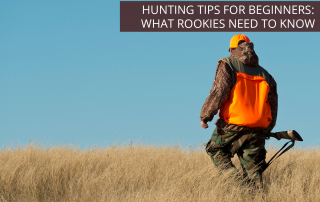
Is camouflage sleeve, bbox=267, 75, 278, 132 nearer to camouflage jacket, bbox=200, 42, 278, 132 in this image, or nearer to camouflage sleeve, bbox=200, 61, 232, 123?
camouflage jacket, bbox=200, 42, 278, 132

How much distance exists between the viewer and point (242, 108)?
431 centimetres

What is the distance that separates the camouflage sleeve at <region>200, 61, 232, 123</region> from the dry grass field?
46.0 inches

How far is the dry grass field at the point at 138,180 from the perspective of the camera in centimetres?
466

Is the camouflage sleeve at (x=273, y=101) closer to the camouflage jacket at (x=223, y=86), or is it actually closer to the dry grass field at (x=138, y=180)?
the camouflage jacket at (x=223, y=86)

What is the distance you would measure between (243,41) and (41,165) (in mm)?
4780

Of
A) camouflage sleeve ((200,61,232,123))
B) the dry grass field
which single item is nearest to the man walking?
camouflage sleeve ((200,61,232,123))

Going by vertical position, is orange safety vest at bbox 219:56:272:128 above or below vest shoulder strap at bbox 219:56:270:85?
below

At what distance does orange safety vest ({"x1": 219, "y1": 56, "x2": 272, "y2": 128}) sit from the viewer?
Result: 432cm

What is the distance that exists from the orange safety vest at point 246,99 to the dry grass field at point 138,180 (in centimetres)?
105

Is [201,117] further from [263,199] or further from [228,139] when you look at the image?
[263,199]

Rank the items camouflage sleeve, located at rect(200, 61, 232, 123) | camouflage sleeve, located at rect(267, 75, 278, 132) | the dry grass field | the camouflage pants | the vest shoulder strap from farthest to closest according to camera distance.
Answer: camouflage sleeve, located at rect(267, 75, 278, 132) → the dry grass field → the camouflage pants → the vest shoulder strap → camouflage sleeve, located at rect(200, 61, 232, 123)

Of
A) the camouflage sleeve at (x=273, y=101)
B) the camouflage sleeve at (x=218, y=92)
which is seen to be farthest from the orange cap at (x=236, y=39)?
the camouflage sleeve at (x=273, y=101)

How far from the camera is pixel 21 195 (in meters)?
5.28

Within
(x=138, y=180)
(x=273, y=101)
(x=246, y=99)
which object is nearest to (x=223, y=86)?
(x=246, y=99)
